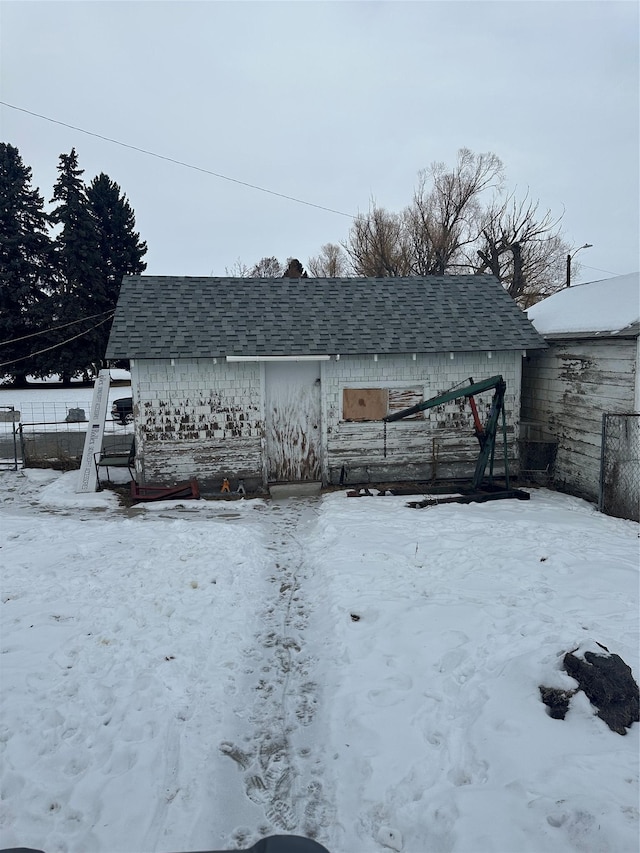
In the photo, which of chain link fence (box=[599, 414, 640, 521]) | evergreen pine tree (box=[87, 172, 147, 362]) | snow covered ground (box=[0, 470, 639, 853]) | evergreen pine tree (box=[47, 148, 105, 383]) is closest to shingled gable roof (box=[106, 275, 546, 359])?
chain link fence (box=[599, 414, 640, 521])

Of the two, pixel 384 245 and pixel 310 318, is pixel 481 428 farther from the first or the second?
pixel 384 245

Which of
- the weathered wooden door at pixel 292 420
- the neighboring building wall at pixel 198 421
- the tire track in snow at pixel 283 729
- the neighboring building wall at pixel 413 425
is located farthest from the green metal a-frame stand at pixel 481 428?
the tire track in snow at pixel 283 729

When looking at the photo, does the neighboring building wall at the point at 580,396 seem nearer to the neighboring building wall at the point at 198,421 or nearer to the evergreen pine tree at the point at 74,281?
the neighboring building wall at the point at 198,421

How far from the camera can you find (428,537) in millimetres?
7742

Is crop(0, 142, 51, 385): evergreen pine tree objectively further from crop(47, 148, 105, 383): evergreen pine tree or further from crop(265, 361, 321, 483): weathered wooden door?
crop(265, 361, 321, 483): weathered wooden door

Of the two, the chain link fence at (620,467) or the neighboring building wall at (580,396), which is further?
the neighboring building wall at (580,396)

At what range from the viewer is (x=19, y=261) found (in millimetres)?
28734

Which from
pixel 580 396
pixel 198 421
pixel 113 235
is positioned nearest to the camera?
pixel 580 396

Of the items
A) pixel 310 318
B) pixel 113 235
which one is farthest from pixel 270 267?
pixel 310 318

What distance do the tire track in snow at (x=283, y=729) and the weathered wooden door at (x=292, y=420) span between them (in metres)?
5.19

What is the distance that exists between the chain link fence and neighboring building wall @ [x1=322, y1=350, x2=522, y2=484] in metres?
2.37

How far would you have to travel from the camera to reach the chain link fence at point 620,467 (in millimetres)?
9070

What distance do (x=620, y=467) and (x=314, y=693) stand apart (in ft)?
24.8

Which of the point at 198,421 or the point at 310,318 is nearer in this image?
the point at 198,421
